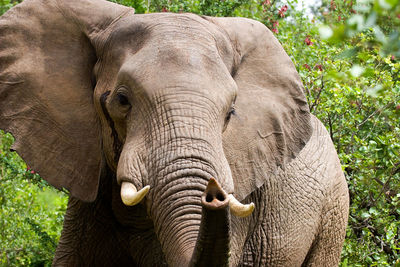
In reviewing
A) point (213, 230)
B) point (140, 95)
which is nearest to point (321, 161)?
point (140, 95)

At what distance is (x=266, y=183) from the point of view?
4047 millimetres

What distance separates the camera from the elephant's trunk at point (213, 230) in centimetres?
243

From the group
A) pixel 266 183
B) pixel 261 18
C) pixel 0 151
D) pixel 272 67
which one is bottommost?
pixel 0 151

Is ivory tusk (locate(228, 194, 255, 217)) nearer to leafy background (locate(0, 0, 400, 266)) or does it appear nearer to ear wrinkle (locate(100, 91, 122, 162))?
ear wrinkle (locate(100, 91, 122, 162))

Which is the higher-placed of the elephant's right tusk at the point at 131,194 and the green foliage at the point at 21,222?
the elephant's right tusk at the point at 131,194

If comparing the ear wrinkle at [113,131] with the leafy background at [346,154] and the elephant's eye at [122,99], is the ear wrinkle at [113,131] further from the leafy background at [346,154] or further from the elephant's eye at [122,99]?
Result: the leafy background at [346,154]

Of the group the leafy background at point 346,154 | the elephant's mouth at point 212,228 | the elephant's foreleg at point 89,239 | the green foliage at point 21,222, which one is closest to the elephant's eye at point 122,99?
the elephant's mouth at point 212,228

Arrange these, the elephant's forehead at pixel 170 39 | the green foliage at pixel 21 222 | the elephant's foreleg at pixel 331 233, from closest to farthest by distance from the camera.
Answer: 1. the elephant's forehead at pixel 170 39
2. the elephant's foreleg at pixel 331 233
3. the green foliage at pixel 21 222

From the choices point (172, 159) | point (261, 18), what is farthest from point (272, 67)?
point (261, 18)

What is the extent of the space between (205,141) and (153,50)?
502 mm

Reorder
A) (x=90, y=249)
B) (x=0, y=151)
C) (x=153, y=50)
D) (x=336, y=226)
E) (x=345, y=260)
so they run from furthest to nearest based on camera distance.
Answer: (x=0, y=151) → (x=345, y=260) → (x=336, y=226) → (x=90, y=249) → (x=153, y=50)

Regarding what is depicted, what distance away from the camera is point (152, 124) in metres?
3.10

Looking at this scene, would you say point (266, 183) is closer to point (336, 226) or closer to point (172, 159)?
point (336, 226)

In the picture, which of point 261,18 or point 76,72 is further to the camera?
point 261,18
